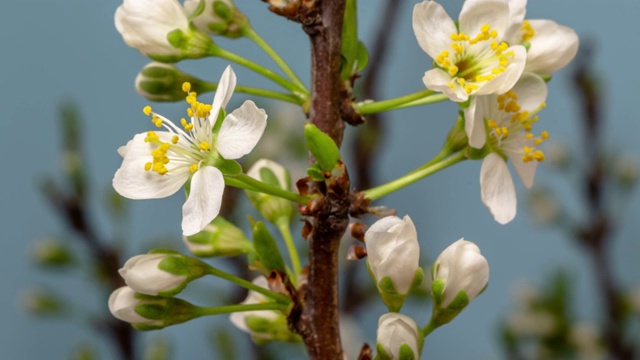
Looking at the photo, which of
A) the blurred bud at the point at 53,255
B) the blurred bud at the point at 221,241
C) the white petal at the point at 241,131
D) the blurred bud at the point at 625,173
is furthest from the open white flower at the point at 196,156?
the blurred bud at the point at 625,173

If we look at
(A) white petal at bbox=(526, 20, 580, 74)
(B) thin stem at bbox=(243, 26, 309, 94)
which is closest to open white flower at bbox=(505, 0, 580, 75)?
(A) white petal at bbox=(526, 20, 580, 74)

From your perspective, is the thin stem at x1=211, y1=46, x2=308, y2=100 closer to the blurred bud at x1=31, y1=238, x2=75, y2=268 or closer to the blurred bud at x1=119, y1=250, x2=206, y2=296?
the blurred bud at x1=119, y1=250, x2=206, y2=296

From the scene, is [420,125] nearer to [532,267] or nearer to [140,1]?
[532,267]

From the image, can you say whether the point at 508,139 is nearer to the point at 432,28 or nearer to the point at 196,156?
the point at 432,28

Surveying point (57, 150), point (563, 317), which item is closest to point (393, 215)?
point (563, 317)

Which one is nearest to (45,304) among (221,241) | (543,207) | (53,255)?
(53,255)

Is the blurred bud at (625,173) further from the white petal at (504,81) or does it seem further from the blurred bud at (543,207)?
the white petal at (504,81)
